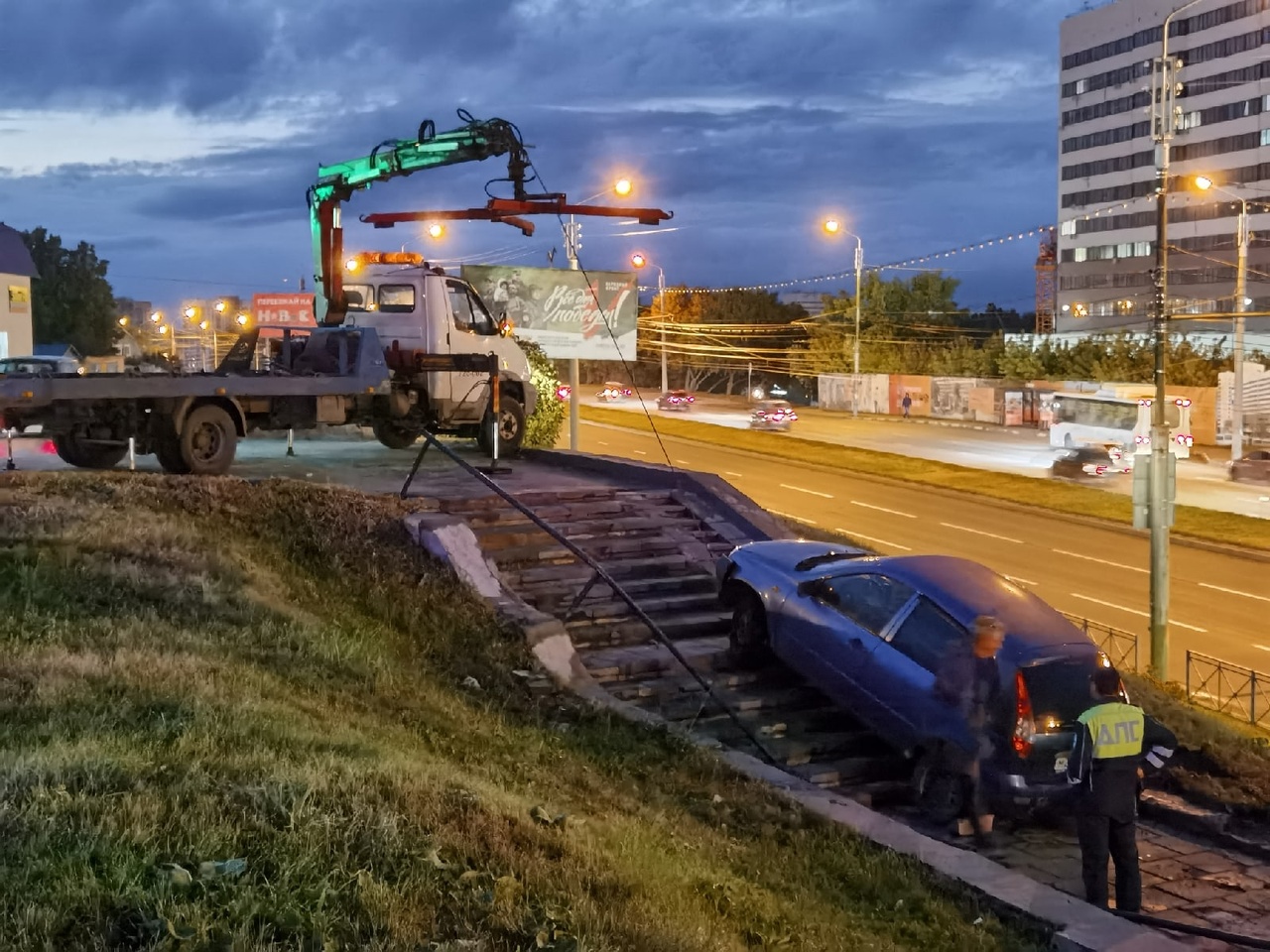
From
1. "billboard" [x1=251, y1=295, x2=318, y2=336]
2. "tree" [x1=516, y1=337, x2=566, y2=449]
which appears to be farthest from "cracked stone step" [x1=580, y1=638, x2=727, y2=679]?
"billboard" [x1=251, y1=295, x2=318, y2=336]

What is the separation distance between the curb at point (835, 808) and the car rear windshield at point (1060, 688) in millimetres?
1287

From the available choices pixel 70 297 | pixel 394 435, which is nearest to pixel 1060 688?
pixel 394 435

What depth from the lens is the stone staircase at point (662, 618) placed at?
30.5 feet

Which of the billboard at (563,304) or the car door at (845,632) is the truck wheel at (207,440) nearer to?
the car door at (845,632)

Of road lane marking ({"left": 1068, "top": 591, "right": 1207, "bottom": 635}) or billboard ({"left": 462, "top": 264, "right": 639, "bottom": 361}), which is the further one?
billboard ({"left": 462, "top": 264, "right": 639, "bottom": 361})

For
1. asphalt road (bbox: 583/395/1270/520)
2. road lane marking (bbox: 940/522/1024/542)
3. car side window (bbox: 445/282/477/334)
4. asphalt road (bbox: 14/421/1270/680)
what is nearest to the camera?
asphalt road (bbox: 14/421/1270/680)

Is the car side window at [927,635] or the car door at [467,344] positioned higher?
the car door at [467,344]

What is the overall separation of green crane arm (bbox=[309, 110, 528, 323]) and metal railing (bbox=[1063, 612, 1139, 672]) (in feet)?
32.0

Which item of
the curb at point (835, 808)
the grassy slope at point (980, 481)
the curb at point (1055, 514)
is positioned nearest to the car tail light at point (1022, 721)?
the curb at point (835, 808)

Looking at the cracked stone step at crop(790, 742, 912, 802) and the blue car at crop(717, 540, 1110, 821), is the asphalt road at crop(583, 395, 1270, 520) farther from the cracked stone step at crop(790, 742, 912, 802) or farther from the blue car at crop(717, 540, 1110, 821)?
the cracked stone step at crop(790, 742, 912, 802)

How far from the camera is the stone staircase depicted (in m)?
9.28

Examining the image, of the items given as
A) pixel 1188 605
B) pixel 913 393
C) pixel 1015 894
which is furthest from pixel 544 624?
pixel 913 393

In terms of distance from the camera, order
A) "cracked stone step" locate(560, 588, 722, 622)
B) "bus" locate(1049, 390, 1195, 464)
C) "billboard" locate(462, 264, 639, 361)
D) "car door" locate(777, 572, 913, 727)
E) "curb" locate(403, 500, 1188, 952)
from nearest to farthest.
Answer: "curb" locate(403, 500, 1188, 952) < "car door" locate(777, 572, 913, 727) < "cracked stone step" locate(560, 588, 722, 622) < "billboard" locate(462, 264, 639, 361) < "bus" locate(1049, 390, 1195, 464)

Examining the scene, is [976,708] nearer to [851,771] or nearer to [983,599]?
[983,599]
